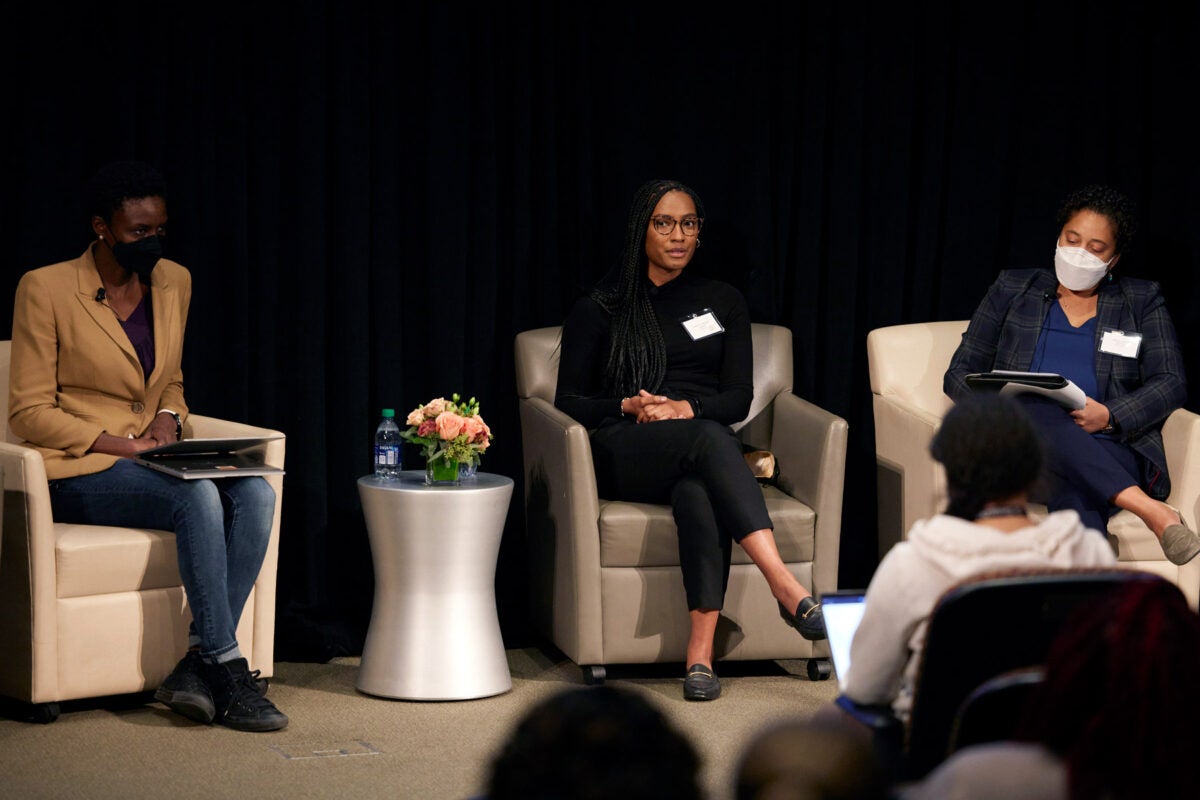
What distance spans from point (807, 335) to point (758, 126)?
74 cm

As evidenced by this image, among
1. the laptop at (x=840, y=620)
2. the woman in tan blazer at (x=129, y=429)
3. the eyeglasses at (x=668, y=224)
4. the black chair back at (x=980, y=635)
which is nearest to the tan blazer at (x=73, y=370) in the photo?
the woman in tan blazer at (x=129, y=429)

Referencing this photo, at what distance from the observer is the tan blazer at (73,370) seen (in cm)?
376

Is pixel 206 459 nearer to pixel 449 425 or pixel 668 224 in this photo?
pixel 449 425

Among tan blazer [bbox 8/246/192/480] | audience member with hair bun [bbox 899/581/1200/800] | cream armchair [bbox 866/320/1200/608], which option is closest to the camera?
audience member with hair bun [bbox 899/581/1200/800]

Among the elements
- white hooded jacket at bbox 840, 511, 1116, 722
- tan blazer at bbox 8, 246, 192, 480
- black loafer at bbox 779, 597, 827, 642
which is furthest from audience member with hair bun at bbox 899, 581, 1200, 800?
tan blazer at bbox 8, 246, 192, 480

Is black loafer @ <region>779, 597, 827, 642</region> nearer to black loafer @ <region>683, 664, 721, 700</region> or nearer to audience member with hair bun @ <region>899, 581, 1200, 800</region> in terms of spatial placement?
black loafer @ <region>683, 664, 721, 700</region>

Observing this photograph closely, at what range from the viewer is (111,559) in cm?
367

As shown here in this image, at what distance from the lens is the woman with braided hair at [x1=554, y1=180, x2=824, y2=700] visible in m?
3.99

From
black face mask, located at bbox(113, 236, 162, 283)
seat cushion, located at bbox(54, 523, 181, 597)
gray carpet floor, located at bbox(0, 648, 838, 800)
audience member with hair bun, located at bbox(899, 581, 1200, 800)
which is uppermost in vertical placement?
black face mask, located at bbox(113, 236, 162, 283)

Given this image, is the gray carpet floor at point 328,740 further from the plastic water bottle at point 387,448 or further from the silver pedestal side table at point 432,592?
the plastic water bottle at point 387,448

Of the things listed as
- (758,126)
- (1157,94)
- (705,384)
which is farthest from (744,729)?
(1157,94)

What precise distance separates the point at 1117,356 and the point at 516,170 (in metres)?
1.99

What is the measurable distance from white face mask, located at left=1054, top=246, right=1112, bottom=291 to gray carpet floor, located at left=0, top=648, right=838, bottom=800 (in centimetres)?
143

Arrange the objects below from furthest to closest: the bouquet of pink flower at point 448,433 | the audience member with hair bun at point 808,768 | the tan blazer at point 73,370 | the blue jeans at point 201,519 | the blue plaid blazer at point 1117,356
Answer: the blue plaid blazer at point 1117,356, the bouquet of pink flower at point 448,433, the tan blazer at point 73,370, the blue jeans at point 201,519, the audience member with hair bun at point 808,768
